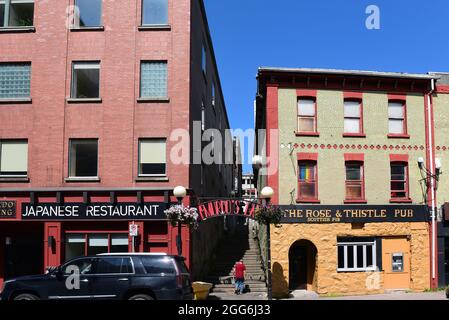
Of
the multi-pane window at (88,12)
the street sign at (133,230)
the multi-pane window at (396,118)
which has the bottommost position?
the street sign at (133,230)

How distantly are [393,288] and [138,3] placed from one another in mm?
17272

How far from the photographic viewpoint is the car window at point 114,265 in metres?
13.4

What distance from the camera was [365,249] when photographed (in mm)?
22094

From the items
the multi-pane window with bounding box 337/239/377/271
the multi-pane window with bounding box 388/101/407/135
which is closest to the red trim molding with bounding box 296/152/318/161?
the multi-pane window with bounding box 337/239/377/271

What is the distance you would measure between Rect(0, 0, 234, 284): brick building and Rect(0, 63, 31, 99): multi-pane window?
0.04 metres

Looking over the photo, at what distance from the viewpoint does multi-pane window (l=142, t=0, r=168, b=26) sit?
2070 centimetres

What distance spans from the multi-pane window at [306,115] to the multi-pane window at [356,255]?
5475 mm

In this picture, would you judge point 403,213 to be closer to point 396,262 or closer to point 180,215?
point 396,262

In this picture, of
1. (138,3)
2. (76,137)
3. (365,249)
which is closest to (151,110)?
(76,137)

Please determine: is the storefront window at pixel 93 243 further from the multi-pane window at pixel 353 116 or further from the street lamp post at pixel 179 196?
the multi-pane window at pixel 353 116

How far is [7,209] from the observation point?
64.5 ft

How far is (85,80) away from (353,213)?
44.1 feet

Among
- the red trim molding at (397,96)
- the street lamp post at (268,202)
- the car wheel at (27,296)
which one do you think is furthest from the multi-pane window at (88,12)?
the red trim molding at (397,96)

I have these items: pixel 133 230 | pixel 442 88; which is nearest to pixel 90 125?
pixel 133 230
